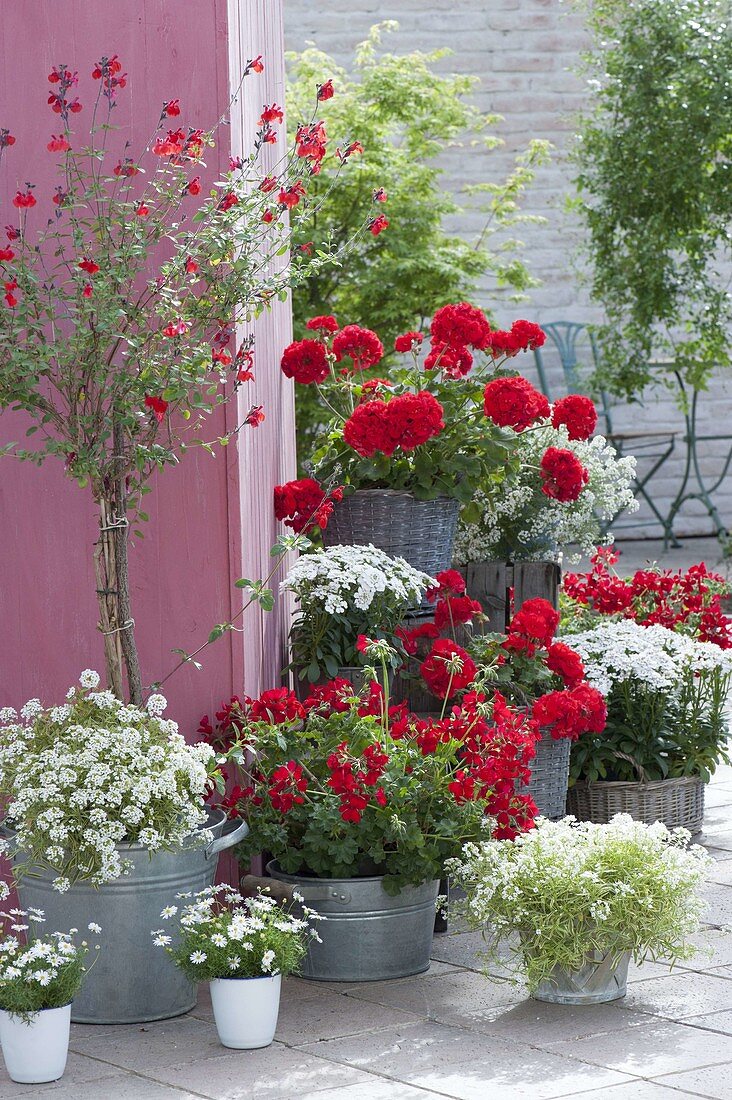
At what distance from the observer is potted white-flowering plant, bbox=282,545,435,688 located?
3303 millimetres

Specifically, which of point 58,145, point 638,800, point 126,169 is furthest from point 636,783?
point 58,145

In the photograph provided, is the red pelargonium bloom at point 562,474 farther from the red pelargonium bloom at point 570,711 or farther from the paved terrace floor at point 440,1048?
the paved terrace floor at point 440,1048

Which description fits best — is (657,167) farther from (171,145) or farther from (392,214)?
(171,145)

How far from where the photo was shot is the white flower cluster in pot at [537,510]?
4.01 m

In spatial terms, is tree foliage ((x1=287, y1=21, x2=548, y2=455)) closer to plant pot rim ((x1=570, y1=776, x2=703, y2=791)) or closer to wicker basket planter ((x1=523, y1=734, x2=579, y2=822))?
plant pot rim ((x1=570, y1=776, x2=703, y2=791))

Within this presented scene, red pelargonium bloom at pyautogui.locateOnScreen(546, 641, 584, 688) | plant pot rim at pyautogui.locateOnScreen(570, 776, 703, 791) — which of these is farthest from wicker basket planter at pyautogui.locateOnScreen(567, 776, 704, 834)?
red pelargonium bloom at pyautogui.locateOnScreen(546, 641, 584, 688)

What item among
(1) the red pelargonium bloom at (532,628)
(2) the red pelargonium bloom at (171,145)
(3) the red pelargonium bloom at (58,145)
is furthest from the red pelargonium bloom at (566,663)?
(3) the red pelargonium bloom at (58,145)

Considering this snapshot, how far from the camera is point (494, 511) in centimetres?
400

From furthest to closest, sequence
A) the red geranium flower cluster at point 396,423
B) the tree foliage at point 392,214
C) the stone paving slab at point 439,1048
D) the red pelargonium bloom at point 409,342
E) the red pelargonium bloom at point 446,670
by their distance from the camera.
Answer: the tree foliage at point 392,214
the red pelargonium bloom at point 409,342
the red geranium flower cluster at point 396,423
the red pelargonium bloom at point 446,670
the stone paving slab at point 439,1048

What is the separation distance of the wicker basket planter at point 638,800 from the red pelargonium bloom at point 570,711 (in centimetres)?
43

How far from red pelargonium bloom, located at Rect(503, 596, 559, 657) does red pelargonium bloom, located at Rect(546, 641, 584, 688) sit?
4 centimetres

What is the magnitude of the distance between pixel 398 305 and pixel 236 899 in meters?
4.55

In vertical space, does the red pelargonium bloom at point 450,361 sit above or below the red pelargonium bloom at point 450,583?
above

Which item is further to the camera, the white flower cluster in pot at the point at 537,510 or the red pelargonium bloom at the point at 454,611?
the white flower cluster in pot at the point at 537,510
